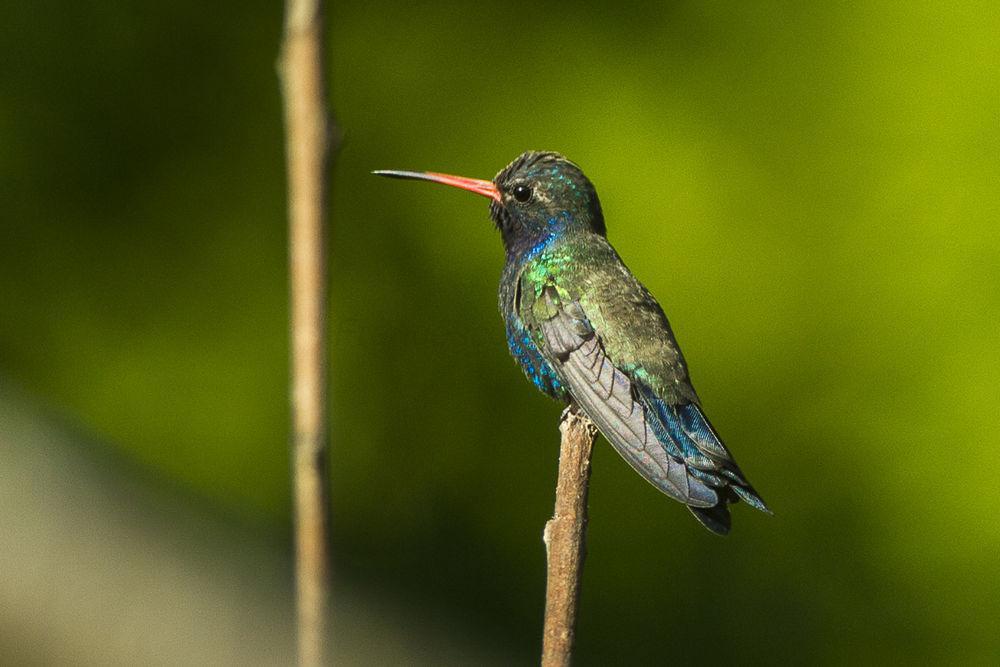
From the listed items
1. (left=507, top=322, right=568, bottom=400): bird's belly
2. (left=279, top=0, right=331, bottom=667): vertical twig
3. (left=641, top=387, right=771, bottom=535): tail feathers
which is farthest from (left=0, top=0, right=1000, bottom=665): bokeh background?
(left=279, top=0, right=331, bottom=667): vertical twig

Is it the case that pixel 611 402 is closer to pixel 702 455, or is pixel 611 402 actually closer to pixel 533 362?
pixel 702 455

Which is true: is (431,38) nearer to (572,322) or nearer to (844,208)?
(844,208)

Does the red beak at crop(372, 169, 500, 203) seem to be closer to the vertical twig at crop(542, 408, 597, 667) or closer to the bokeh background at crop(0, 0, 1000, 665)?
the vertical twig at crop(542, 408, 597, 667)

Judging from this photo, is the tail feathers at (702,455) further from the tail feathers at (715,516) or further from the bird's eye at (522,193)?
the bird's eye at (522,193)

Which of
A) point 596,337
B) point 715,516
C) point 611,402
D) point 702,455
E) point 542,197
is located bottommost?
point 715,516

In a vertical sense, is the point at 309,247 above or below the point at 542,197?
below

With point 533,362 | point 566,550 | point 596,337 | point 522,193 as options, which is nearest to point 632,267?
point 522,193

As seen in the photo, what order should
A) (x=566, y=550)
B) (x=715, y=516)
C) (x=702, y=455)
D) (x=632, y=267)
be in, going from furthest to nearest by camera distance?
(x=632, y=267) → (x=702, y=455) → (x=715, y=516) → (x=566, y=550)

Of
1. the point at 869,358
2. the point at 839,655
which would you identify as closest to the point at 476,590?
the point at 839,655
